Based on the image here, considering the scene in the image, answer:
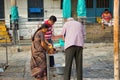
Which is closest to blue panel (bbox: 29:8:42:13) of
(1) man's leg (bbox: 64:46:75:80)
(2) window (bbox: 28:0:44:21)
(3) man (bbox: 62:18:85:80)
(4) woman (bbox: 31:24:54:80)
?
(2) window (bbox: 28:0:44:21)

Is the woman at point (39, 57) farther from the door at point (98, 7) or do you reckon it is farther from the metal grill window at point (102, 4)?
the metal grill window at point (102, 4)

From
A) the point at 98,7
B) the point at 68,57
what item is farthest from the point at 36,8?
the point at 68,57

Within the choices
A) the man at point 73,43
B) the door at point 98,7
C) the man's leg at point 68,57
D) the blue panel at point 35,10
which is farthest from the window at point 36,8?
the man's leg at point 68,57

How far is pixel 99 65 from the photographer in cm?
1209

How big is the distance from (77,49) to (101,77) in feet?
5.57

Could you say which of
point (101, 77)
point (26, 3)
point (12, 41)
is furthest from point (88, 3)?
point (101, 77)

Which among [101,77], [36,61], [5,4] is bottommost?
[101,77]

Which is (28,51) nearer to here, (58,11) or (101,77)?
(58,11)

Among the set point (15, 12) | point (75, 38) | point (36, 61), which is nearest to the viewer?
point (36, 61)

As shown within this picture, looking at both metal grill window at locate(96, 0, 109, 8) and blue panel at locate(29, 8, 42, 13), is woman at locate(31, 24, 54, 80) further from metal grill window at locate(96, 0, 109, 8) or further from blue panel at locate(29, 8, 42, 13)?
metal grill window at locate(96, 0, 109, 8)

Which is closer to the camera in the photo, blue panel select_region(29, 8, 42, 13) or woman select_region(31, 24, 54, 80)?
woman select_region(31, 24, 54, 80)

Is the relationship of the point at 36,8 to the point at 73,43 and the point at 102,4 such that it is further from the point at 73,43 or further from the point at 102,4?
the point at 73,43

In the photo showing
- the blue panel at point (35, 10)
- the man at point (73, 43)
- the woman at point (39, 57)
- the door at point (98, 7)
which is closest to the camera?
the woman at point (39, 57)

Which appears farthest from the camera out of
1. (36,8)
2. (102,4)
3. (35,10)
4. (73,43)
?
(102,4)
